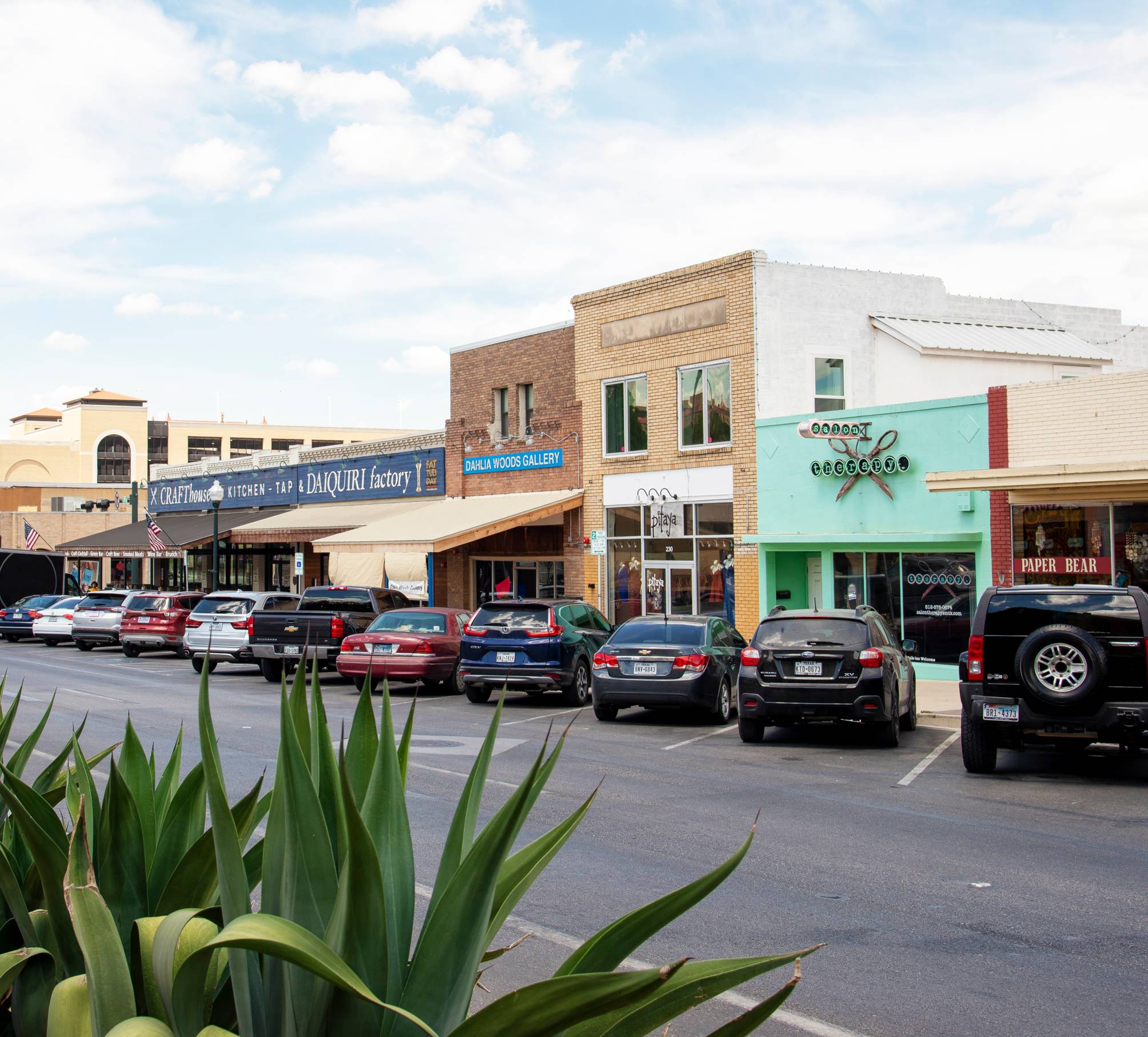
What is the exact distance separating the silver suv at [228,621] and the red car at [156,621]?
3110 millimetres

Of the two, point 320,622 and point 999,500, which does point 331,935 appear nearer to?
point 999,500

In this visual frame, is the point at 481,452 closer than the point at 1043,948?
No

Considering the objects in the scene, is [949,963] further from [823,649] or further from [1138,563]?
[1138,563]

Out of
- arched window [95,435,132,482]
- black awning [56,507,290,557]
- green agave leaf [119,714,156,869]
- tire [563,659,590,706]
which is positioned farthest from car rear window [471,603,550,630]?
arched window [95,435,132,482]

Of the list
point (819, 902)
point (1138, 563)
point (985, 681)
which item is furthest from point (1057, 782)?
point (1138, 563)

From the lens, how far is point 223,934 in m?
2.00

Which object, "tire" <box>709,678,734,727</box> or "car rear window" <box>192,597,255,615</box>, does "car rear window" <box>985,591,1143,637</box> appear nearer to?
"tire" <box>709,678,734,727</box>

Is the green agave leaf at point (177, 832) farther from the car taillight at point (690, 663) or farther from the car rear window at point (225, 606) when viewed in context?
the car rear window at point (225, 606)

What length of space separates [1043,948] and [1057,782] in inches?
226

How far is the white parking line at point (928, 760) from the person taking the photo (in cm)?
1168

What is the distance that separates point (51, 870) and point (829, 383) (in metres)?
22.8

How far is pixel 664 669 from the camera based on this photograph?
15.7 m

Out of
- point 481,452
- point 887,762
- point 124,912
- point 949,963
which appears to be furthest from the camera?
point 481,452

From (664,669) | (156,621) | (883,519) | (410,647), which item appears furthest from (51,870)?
(156,621)
